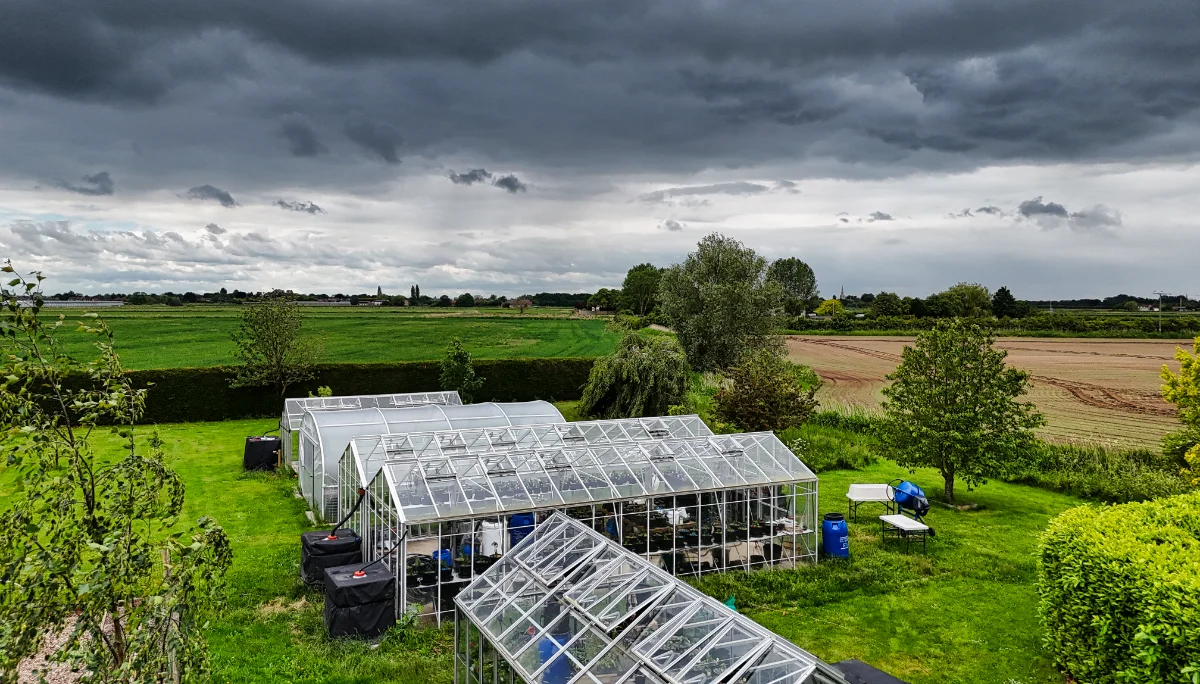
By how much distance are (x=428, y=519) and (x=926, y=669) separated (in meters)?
9.04

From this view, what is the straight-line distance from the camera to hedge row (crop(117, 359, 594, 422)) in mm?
35094

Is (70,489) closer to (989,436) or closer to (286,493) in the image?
(286,493)

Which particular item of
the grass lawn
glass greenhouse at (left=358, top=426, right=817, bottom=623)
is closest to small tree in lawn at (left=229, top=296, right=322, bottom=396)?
the grass lawn

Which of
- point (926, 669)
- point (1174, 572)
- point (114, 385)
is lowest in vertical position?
point (926, 669)

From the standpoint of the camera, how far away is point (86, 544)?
4527 millimetres

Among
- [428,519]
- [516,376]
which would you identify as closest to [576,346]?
[516,376]

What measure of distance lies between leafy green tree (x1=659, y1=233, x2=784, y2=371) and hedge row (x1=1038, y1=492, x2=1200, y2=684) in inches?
1133

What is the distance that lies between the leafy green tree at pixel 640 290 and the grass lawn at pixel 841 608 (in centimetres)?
9503

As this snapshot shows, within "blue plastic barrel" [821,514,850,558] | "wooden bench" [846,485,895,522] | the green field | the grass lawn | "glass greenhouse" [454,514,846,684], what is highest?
the green field

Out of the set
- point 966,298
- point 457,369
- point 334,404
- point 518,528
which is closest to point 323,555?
point 518,528

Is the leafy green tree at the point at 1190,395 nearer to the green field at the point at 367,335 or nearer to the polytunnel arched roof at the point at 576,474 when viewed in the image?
A: the polytunnel arched roof at the point at 576,474

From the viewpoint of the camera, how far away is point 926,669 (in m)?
12.1

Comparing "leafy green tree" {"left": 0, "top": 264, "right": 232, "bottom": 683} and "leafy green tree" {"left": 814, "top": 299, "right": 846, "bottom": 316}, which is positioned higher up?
"leafy green tree" {"left": 814, "top": 299, "right": 846, "bottom": 316}

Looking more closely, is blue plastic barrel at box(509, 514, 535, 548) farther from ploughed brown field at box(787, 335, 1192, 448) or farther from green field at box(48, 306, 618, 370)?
Result: green field at box(48, 306, 618, 370)
